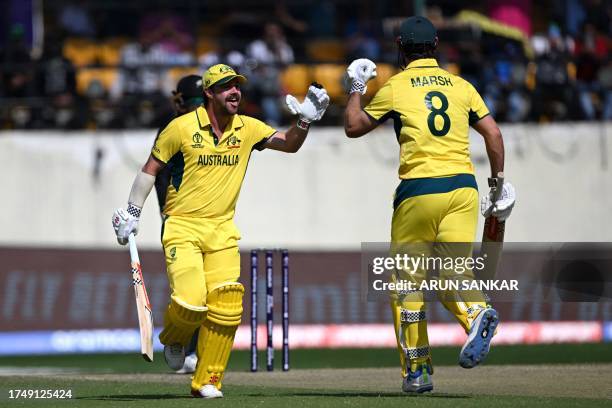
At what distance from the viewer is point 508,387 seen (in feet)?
37.2

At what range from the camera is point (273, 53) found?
2169 cm

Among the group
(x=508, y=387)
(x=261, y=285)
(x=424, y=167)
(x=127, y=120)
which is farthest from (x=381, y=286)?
(x=127, y=120)

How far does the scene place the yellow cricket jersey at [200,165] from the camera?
10.6m

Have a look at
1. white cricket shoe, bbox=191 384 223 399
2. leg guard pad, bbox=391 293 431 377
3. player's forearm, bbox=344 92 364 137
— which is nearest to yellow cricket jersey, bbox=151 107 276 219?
player's forearm, bbox=344 92 364 137

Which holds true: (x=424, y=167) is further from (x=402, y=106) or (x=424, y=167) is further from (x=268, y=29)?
(x=268, y=29)

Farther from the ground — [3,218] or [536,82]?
[536,82]

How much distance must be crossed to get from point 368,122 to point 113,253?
8.62 meters

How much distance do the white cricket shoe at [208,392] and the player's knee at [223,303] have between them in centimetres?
46

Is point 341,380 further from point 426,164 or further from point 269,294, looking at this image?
point 426,164

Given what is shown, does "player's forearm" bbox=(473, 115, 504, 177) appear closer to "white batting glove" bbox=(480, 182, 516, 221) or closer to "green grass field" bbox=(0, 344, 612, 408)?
→ "white batting glove" bbox=(480, 182, 516, 221)

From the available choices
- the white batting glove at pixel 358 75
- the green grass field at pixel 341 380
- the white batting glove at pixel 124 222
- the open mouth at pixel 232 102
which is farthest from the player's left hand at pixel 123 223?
the white batting glove at pixel 358 75

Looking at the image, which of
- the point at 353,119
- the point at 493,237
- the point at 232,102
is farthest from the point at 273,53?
the point at 353,119

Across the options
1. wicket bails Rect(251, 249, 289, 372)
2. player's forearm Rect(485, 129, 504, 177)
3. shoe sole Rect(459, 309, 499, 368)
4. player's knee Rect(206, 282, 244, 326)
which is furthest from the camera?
wicket bails Rect(251, 249, 289, 372)

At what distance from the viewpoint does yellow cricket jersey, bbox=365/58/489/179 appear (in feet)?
33.4
